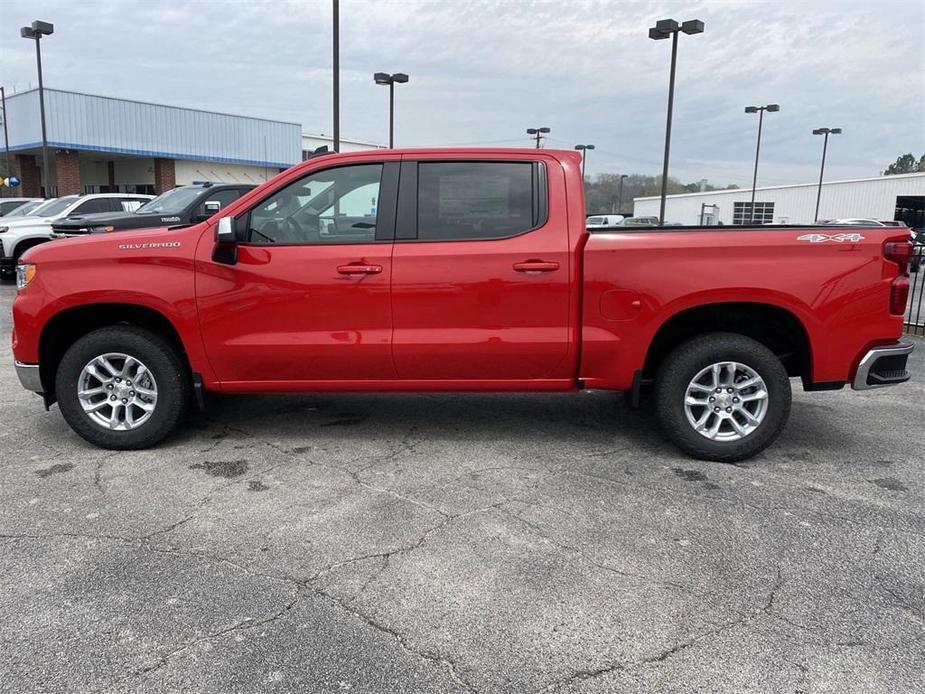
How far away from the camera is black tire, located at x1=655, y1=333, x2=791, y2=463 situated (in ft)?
15.1

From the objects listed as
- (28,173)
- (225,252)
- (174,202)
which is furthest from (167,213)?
(28,173)

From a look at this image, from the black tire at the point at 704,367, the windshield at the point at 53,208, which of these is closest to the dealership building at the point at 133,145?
the windshield at the point at 53,208

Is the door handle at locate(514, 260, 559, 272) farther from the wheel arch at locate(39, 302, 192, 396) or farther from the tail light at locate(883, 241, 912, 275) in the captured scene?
the wheel arch at locate(39, 302, 192, 396)

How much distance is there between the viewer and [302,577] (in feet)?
10.6

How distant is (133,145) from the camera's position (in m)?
35.8

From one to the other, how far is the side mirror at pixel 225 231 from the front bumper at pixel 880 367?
3.98 m

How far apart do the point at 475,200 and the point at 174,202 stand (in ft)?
30.4

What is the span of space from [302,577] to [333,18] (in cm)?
1397

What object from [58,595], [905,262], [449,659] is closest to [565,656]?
[449,659]

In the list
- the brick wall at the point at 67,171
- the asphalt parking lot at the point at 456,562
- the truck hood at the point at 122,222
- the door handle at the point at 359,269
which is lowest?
the asphalt parking lot at the point at 456,562

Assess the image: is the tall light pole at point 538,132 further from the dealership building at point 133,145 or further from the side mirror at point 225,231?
the side mirror at point 225,231

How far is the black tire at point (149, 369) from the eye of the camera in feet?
15.7

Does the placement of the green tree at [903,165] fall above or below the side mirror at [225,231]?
above

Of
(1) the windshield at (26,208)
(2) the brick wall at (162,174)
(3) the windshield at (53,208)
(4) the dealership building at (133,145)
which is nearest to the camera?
(3) the windshield at (53,208)
